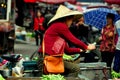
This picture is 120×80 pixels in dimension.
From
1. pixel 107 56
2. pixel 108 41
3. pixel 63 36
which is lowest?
pixel 107 56

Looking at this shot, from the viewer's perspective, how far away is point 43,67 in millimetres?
9367

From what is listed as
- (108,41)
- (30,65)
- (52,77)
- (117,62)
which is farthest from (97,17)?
(52,77)

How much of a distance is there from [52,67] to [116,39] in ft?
11.7

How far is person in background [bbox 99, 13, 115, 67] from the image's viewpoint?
12656 millimetres

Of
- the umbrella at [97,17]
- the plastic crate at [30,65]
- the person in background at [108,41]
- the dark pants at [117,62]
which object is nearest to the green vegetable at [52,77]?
the plastic crate at [30,65]

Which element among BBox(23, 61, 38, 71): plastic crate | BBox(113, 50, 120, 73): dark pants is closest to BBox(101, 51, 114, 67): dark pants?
BBox(113, 50, 120, 73): dark pants

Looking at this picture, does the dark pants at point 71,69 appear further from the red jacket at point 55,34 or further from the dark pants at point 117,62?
the dark pants at point 117,62

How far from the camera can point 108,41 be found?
12.8m

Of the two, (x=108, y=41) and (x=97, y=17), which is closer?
(x=108, y=41)

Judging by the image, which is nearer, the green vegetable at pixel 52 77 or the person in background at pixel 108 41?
the green vegetable at pixel 52 77

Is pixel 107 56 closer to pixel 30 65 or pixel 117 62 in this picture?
pixel 117 62

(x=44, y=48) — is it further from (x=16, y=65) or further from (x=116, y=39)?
(x=116, y=39)

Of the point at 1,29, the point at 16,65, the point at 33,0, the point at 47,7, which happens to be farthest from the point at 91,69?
the point at 47,7

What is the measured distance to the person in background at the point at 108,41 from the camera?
12.7 metres
